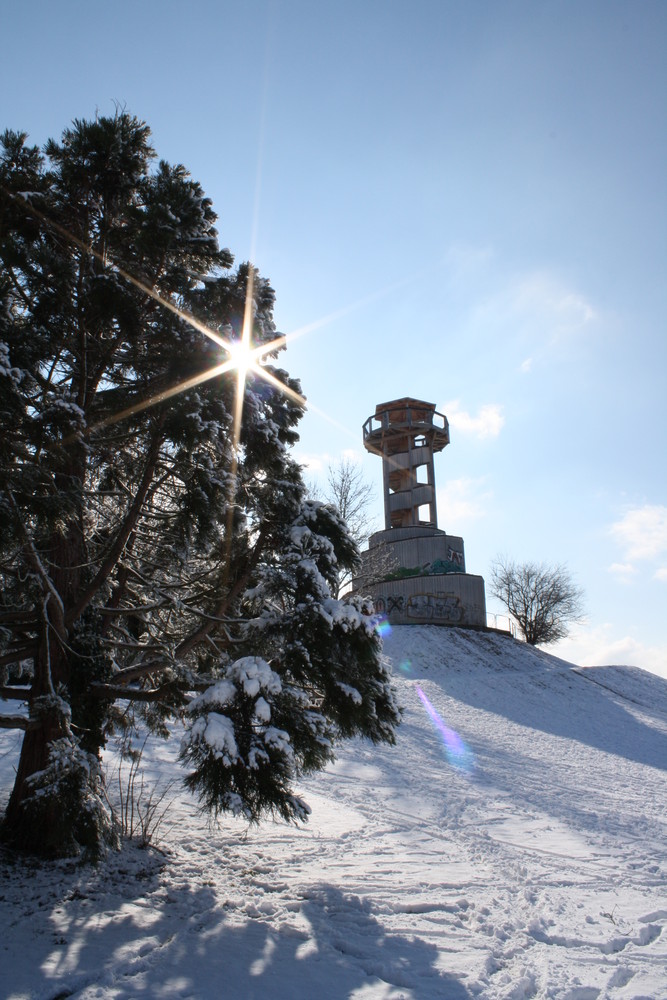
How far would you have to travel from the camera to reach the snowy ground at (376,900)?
3.89 metres

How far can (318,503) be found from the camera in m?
5.92

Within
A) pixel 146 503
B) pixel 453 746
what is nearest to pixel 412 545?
pixel 453 746

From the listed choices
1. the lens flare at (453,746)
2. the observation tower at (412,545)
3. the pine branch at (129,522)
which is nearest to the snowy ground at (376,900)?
the lens flare at (453,746)

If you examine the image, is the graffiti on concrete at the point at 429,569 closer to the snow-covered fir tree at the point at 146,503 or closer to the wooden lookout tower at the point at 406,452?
the wooden lookout tower at the point at 406,452

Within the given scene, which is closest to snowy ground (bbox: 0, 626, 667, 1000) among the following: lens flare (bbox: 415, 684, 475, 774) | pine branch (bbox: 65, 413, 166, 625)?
lens flare (bbox: 415, 684, 475, 774)

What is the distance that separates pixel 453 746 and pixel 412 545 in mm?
17347

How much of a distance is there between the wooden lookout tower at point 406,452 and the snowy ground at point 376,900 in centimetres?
2284

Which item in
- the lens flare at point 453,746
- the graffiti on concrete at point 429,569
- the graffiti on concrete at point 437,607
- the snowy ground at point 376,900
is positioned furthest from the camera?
the graffiti on concrete at point 429,569

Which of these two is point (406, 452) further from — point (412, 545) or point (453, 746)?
point (453, 746)

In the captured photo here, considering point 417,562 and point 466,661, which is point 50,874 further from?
point 417,562

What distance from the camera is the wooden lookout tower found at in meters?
33.9

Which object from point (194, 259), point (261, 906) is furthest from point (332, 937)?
point (194, 259)

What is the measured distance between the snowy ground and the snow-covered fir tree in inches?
29.9

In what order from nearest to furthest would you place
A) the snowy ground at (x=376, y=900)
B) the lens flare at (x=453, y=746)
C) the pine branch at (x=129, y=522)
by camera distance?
the snowy ground at (x=376, y=900)
the pine branch at (x=129, y=522)
the lens flare at (x=453, y=746)
